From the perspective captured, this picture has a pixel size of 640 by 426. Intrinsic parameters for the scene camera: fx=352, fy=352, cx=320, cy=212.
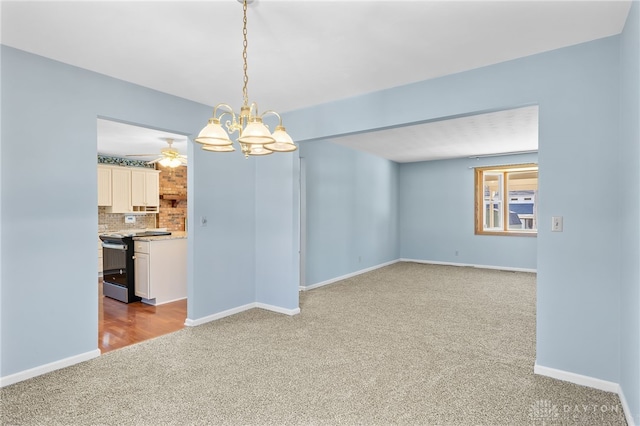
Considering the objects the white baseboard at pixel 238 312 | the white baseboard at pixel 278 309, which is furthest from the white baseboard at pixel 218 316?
the white baseboard at pixel 278 309

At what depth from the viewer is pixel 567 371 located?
259 centimetres

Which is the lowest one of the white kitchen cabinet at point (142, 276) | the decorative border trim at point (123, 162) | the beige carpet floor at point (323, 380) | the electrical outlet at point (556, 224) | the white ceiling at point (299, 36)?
the beige carpet floor at point (323, 380)

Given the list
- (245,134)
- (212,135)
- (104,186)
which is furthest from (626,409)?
(104,186)

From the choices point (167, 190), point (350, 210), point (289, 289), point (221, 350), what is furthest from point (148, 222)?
point (221, 350)

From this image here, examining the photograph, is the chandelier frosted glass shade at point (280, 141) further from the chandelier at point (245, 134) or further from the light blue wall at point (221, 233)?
the light blue wall at point (221, 233)

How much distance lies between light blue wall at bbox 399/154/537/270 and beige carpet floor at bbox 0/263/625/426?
11.5 feet

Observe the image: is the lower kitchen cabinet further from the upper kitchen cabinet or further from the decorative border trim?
the decorative border trim

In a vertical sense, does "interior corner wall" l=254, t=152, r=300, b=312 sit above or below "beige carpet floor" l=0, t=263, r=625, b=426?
above

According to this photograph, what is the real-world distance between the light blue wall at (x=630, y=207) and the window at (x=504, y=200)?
5512 mm

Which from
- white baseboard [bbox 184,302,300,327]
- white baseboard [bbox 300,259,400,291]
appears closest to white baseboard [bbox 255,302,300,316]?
white baseboard [bbox 184,302,300,327]

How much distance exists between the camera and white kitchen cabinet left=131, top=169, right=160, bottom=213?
7480 millimetres

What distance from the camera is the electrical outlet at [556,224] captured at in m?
2.60

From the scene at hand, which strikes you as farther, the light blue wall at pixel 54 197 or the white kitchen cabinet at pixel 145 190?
the white kitchen cabinet at pixel 145 190

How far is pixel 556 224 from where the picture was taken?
8.59 feet
